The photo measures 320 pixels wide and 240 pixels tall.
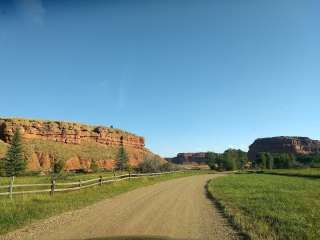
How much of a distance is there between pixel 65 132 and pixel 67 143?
492 cm

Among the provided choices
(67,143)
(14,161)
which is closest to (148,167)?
(14,161)

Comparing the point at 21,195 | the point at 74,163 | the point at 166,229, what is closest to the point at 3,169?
the point at 74,163

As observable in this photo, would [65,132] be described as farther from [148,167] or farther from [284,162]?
[284,162]

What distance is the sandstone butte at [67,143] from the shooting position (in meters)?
107

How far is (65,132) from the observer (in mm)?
134375

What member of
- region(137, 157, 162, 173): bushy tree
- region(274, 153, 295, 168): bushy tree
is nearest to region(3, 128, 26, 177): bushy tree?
region(137, 157, 162, 173): bushy tree

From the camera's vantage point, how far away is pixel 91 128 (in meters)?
151

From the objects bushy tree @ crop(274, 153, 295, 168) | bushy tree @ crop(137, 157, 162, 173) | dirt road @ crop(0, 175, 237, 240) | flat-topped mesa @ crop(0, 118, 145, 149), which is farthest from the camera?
bushy tree @ crop(274, 153, 295, 168)

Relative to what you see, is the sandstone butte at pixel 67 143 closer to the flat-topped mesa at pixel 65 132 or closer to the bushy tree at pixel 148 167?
the flat-topped mesa at pixel 65 132

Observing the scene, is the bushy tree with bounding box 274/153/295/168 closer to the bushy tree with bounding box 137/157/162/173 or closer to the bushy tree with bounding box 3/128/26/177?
the bushy tree with bounding box 137/157/162/173

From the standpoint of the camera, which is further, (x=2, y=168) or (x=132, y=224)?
(x=2, y=168)

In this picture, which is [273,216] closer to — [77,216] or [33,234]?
[77,216]

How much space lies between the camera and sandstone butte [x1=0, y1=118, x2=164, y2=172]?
352 ft

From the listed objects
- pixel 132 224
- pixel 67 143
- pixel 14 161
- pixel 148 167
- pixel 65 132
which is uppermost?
pixel 65 132
